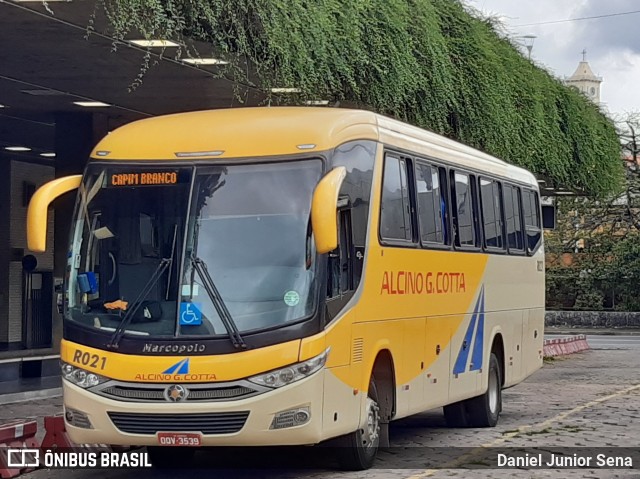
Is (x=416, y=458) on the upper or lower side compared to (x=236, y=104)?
lower

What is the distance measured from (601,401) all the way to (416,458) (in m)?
7.52

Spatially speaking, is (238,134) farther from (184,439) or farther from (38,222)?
(184,439)

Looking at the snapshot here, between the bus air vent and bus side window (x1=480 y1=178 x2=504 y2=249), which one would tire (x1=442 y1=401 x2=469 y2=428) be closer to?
bus side window (x1=480 y1=178 x2=504 y2=249)

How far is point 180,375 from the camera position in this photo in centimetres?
1073

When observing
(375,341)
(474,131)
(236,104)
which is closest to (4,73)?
(236,104)

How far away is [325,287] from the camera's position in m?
11.2

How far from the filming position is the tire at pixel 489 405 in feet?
54.0

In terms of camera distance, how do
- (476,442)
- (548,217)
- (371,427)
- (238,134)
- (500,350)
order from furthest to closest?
(548,217), (500,350), (476,442), (371,427), (238,134)

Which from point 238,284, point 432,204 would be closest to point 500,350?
point 432,204

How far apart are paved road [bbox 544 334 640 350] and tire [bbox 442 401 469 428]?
2267cm

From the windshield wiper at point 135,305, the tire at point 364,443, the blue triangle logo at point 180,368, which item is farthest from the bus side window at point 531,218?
the blue triangle logo at point 180,368

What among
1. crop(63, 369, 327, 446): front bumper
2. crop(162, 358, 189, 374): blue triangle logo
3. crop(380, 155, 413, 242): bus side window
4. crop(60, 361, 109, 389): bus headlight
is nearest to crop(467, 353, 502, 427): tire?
crop(380, 155, 413, 242): bus side window

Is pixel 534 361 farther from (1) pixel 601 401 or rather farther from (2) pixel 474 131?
(2) pixel 474 131

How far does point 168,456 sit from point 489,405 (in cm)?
518
